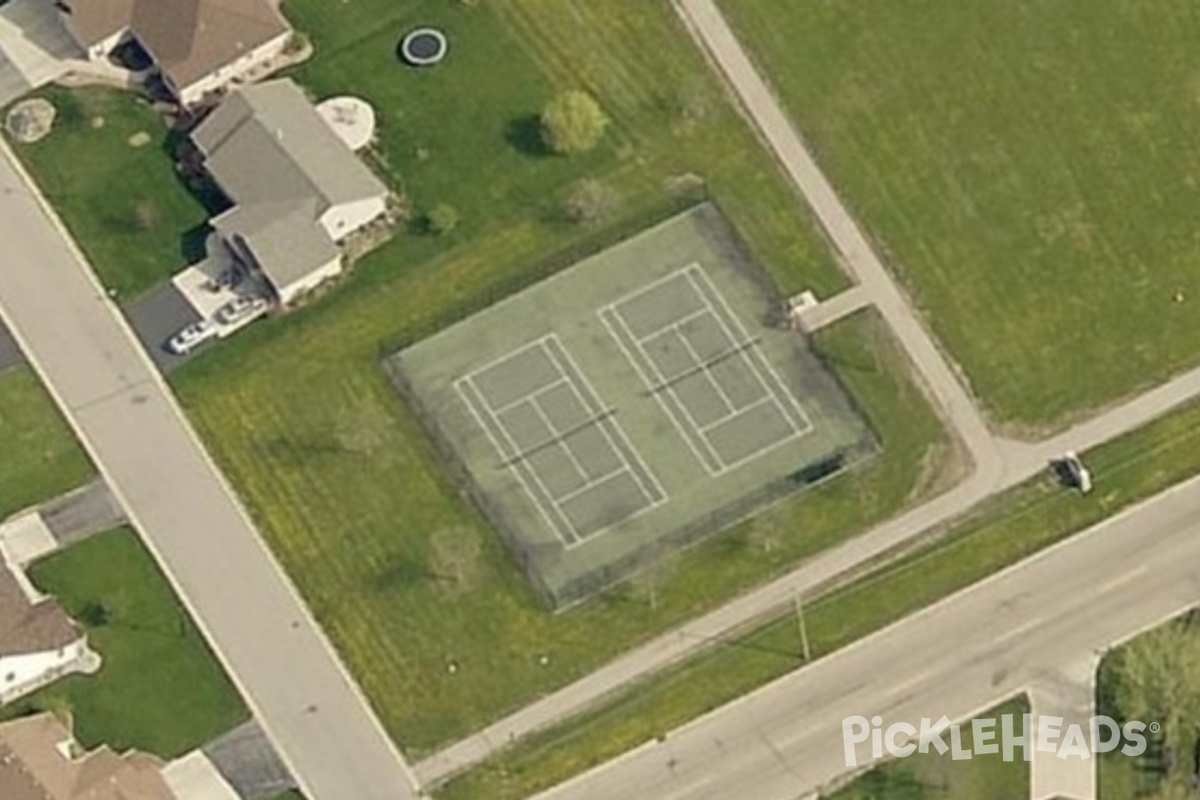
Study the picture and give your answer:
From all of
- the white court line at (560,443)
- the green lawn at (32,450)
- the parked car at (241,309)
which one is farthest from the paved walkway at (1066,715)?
the green lawn at (32,450)

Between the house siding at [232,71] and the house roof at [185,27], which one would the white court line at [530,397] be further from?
the house roof at [185,27]

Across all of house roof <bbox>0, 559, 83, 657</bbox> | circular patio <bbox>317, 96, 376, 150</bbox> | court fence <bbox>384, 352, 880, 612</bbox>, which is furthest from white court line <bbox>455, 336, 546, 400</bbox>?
house roof <bbox>0, 559, 83, 657</bbox>

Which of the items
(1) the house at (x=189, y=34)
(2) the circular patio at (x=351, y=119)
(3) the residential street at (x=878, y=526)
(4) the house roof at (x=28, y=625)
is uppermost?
(1) the house at (x=189, y=34)

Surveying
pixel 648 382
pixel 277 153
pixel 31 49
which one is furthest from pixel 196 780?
pixel 31 49

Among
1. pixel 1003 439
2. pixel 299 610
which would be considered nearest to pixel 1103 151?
pixel 1003 439

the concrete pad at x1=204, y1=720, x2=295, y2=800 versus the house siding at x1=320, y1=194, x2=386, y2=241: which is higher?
the house siding at x1=320, y1=194, x2=386, y2=241

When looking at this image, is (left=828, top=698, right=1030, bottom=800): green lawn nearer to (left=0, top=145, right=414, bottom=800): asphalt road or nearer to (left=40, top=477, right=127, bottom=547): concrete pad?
(left=0, top=145, right=414, bottom=800): asphalt road
